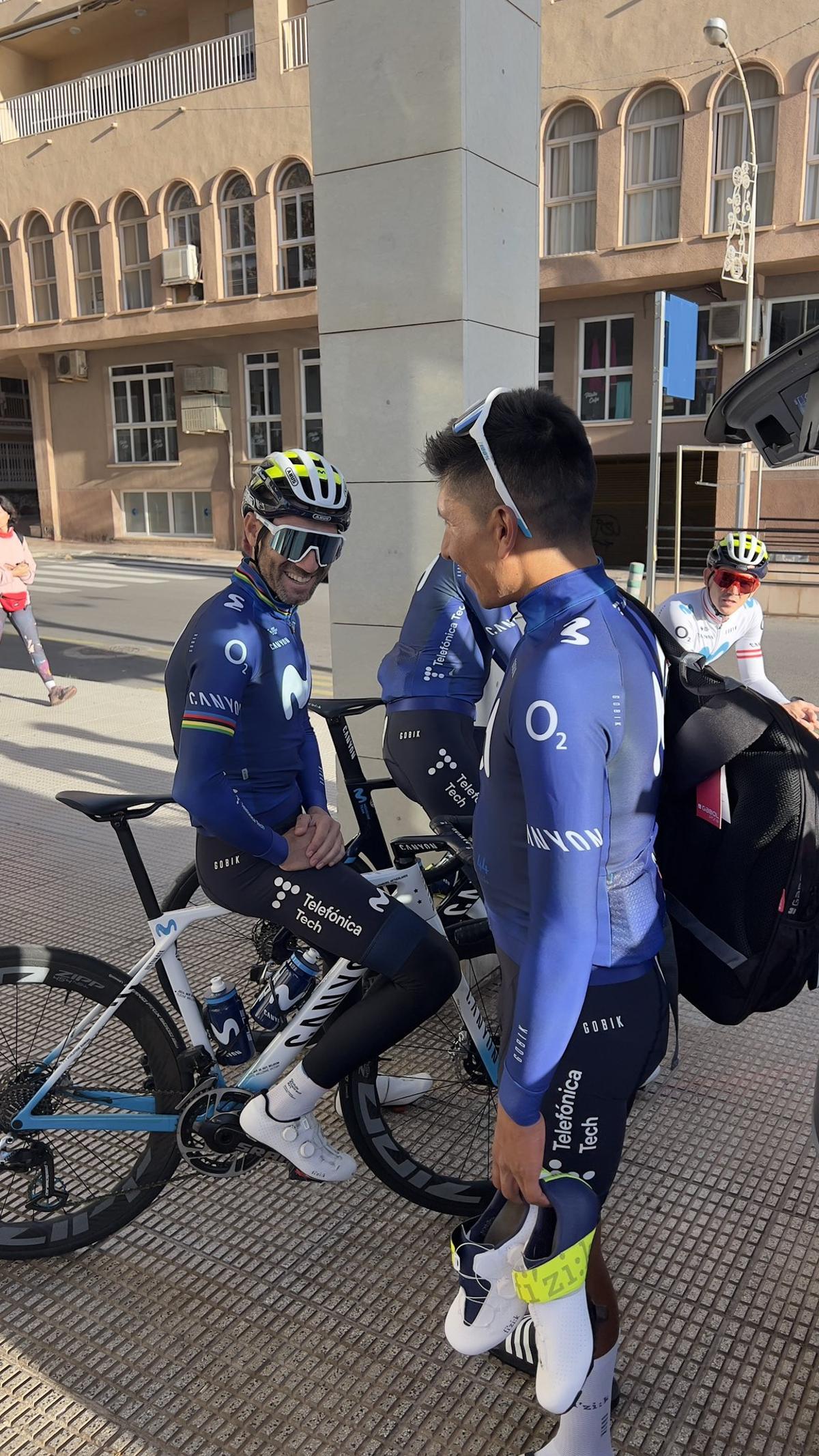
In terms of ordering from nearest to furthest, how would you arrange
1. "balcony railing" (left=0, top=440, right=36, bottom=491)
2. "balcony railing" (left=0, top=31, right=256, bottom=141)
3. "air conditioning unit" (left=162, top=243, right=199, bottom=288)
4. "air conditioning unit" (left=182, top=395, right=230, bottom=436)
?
"balcony railing" (left=0, top=31, right=256, bottom=141)
"air conditioning unit" (left=162, top=243, right=199, bottom=288)
"air conditioning unit" (left=182, top=395, right=230, bottom=436)
"balcony railing" (left=0, top=440, right=36, bottom=491)

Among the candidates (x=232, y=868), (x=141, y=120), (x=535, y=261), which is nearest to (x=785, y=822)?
(x=232, y=868)

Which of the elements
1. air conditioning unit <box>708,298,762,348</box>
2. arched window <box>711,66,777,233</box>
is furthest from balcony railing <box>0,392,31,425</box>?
air conditioning unit <box>708,298,762,348</box>

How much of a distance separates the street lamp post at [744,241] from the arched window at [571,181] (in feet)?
11.0

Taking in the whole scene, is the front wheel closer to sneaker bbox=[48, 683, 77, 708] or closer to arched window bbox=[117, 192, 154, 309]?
sneaker bbox=[48, 683, 77, 708]

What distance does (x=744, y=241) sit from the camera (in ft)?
67.2

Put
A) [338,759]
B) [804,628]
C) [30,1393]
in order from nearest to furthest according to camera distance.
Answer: [30,1393] < [338,759] < [804,628]

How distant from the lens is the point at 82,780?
7.67 metres

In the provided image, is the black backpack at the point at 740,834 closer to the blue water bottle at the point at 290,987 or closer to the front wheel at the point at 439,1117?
the front wheel at the point at 439,1117

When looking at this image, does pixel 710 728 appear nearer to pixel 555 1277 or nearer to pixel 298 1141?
pixel 555 1277

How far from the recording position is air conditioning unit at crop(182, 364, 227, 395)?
28578mm

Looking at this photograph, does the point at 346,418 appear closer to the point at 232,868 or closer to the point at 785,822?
the point at 232,868

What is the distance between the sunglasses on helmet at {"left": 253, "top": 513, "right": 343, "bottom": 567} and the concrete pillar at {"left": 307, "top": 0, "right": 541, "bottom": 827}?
1851 millimetres

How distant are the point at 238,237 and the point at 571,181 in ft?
29.9

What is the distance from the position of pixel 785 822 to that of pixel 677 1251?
1.62m
